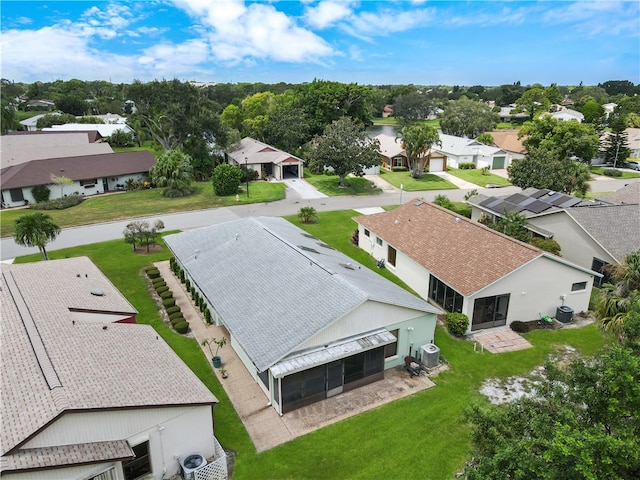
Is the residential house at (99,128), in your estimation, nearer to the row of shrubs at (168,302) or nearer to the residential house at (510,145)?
the row of shrubs at (168,302)

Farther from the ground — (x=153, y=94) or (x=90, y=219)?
(x=153, y=94)

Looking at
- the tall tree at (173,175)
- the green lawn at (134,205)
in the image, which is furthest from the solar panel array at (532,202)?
the tall tree at (173,175)

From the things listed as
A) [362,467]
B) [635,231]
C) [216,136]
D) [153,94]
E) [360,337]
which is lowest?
[362,467]

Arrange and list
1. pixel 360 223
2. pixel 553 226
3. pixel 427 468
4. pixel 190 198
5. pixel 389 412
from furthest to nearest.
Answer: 1. pixel 190 198
2. pixel 360 223
3. pixel 553 226
4. pixel 389 412
5. pixel 427 468

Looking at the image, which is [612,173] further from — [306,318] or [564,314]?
[306,318]

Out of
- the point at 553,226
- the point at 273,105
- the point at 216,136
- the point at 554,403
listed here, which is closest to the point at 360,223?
the point at 553,226

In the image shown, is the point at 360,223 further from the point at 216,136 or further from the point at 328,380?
the point at 216,136
